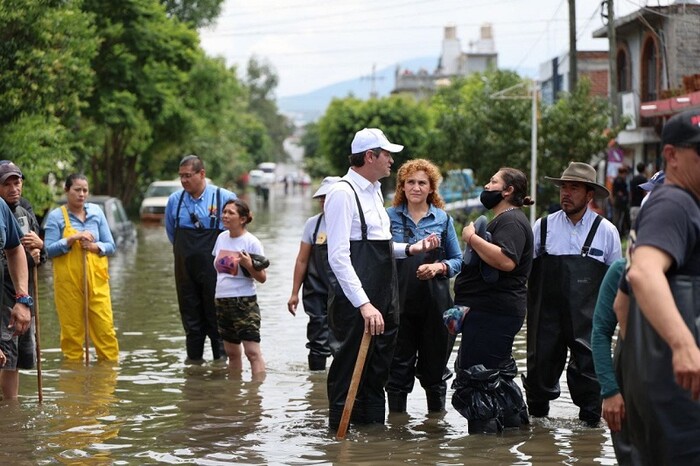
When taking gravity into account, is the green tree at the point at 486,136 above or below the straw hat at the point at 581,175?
above

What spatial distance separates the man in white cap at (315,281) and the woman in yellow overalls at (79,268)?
1949 millimetres

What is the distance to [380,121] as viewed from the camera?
7119cm

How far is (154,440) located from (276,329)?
6.53m

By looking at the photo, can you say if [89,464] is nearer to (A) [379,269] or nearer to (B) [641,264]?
(A) [379,269]

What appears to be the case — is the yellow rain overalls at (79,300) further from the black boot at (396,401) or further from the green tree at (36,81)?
the green tree at (36,81)

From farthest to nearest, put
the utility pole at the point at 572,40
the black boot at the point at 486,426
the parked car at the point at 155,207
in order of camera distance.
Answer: the parked car at the point at 155,207 → the utility pole at the point at 572,40 → the black boot at the point at 486,426

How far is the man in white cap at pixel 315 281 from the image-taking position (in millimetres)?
11336

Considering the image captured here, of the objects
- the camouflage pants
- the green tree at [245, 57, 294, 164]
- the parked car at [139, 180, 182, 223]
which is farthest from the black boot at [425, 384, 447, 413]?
the green tree at [245, 57, 294, 164]

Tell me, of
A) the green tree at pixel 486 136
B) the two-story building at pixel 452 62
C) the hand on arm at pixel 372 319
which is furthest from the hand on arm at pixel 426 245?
the two-story building at pixel 452 62

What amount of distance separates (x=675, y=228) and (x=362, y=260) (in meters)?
3.81

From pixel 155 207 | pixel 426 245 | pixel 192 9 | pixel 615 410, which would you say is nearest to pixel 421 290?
pixel 426 245

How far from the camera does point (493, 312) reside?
28.0 ft

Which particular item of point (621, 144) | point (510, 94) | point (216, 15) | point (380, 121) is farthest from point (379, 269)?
point (380, 121)

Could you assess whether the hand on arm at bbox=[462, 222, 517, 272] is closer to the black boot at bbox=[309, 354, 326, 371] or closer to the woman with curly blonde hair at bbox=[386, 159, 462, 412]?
the woman with curly blonde hair at bbox=[386, 159, 462, 412]
